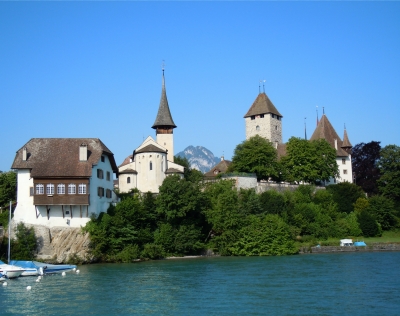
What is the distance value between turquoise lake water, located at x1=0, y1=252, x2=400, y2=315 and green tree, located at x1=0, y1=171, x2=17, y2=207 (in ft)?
68.0

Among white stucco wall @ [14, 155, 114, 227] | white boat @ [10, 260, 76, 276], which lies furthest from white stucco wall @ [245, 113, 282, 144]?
white boat @ [10, 260, 76, 276]

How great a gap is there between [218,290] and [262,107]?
64.7m

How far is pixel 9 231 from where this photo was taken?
5353 cm

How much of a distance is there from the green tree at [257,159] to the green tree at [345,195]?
8.52m

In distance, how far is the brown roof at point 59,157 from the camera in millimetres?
55688

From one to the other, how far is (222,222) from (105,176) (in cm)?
1342

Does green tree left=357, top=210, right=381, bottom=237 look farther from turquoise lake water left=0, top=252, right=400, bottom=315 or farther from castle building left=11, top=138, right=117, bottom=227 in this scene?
castle building left=11, top=138, right=117, bottom=227

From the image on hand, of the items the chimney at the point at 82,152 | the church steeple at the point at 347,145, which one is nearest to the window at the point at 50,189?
the chimney at the point at 82,152

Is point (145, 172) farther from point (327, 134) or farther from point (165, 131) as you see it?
point (327, 134)

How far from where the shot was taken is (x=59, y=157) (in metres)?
57.2

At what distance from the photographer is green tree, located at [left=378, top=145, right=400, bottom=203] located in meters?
83.6

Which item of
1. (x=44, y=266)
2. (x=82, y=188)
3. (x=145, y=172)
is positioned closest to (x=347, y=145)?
(x=145, y=172)

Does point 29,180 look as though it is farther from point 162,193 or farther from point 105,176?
point 162,193

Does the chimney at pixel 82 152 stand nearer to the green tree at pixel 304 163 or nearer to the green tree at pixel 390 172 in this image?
the green tree at pixel 304 163
